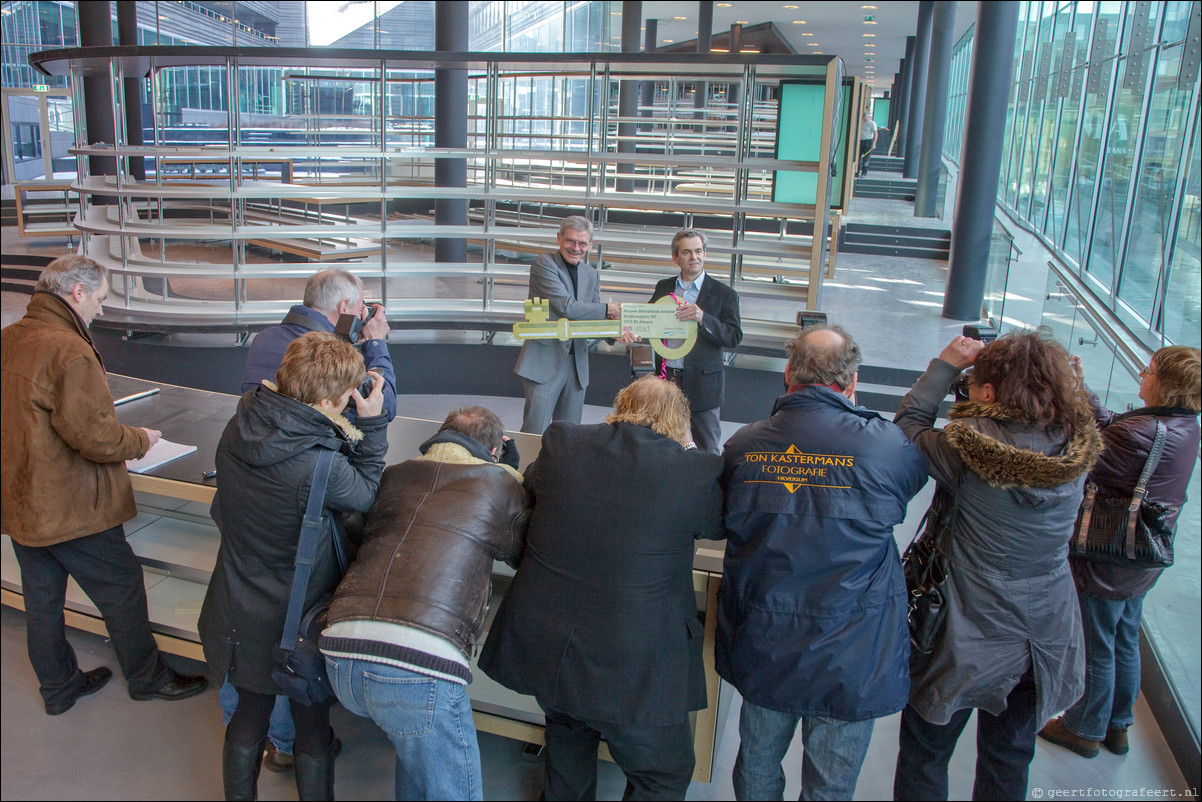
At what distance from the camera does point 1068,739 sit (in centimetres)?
284

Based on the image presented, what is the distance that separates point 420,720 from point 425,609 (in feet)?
0.89

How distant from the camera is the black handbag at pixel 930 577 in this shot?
7.18 feet

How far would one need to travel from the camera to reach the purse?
237cm

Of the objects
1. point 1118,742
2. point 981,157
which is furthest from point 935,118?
point 1118,742

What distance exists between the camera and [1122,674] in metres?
2.81

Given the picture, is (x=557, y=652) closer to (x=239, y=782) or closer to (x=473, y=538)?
(x=473, y=538)

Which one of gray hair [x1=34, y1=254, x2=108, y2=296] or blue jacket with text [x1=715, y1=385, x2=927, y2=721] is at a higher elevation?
gray hair [x1=34, y1=254, x2=108, y2=296]

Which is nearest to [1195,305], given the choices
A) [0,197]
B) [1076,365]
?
[1076,365]

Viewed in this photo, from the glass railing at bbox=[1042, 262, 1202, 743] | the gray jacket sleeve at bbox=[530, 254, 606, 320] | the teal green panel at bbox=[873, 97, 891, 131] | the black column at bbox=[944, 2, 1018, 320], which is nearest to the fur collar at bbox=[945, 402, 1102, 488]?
the glass railing at bbox=[1042, 262, 1202, 743]

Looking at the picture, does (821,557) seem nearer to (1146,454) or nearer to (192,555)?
(1146,454)

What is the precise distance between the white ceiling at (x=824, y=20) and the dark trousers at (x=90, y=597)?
20198mm

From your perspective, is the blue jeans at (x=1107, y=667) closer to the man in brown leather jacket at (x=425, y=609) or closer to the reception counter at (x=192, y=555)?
the reception counter at (x=192, y=555)

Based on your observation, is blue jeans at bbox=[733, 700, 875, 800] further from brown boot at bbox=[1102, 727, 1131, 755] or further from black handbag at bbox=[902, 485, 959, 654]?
brown boot at bbox=[1102, 727, 1131, 755]

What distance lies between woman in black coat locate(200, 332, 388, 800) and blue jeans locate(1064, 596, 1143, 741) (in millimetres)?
2158
